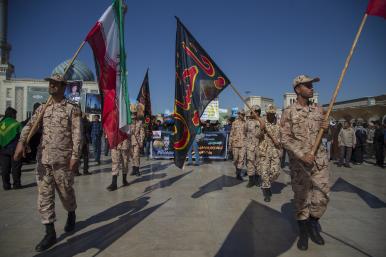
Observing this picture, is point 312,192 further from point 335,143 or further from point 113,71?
point 335,143

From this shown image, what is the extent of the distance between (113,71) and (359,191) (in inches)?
263

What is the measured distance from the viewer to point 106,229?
4.82 m

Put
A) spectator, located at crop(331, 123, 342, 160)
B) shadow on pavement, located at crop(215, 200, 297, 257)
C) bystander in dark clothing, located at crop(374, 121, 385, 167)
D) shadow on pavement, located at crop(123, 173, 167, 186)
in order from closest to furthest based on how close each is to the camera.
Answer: shadow on pavement, located at crop(215, 200, 297, 257), shadow on pavement, located at crop(123, 173, 167, 186), bystander in dark clothing, located at crop(374, 121, 385, 167), spectator, located at crop(331, 123, 342, 160)

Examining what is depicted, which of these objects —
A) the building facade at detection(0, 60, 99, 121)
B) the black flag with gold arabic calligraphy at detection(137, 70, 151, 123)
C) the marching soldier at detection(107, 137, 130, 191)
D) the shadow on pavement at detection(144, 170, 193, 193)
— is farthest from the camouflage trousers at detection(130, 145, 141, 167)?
the building facade at detection(0, 60, 99, 121)

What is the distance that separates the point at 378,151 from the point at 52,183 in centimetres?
1435

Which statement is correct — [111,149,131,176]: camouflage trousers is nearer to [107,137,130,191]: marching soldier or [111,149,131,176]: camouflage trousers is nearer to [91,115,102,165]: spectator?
[107,137,130,191]: marching soldier

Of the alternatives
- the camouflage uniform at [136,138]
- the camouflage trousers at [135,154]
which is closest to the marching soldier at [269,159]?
the camouflage uniform at [136,138]

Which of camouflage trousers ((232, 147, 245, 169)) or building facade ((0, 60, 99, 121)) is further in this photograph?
building facade ((0, 60, 99, 121))

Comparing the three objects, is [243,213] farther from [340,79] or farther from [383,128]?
[383,128]

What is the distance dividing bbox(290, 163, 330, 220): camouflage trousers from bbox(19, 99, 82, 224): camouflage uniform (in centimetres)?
313

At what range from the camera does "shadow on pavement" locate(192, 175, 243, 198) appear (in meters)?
7.69

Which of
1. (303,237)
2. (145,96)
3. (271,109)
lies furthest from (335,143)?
(303,237)

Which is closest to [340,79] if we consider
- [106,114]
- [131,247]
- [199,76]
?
[199,76]

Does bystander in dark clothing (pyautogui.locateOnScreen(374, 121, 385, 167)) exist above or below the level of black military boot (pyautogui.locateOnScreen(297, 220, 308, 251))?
above
